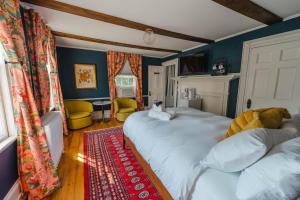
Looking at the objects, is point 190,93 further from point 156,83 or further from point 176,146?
point 176,146

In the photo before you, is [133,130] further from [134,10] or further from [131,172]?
[134,10]

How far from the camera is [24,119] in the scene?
4.33ft

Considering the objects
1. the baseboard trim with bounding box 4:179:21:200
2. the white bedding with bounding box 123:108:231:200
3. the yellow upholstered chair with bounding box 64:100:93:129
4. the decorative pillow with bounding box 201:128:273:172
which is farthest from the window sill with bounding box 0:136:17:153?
the yellow upholstered chair with bounding box 64:100:93:129

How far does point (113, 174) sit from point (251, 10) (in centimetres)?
312

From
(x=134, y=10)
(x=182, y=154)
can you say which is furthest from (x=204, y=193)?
(x=134, y=10)

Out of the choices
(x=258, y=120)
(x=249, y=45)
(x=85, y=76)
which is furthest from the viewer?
(x=85, y=76)

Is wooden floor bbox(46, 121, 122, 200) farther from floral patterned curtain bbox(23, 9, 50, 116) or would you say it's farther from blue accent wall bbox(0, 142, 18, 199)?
floral patterned curtain bbox(23, 9, 50, 116)

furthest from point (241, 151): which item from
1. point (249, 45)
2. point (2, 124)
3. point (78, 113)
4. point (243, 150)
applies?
point (78, 113)

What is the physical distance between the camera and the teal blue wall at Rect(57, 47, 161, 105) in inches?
150

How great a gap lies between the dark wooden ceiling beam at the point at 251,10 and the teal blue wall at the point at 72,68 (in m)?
3.75

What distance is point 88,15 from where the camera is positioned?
1929 mm

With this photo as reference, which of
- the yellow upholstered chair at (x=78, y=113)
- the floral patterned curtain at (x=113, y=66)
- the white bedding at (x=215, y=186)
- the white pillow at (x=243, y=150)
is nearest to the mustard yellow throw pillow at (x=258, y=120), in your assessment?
the white pillow at (x=243, y=150)

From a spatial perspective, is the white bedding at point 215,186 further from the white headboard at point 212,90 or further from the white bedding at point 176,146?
the white headboard at point 212,90

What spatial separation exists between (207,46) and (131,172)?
3.59 m
